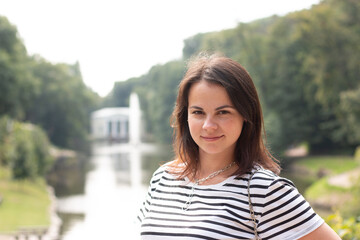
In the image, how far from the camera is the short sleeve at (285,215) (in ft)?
4.45

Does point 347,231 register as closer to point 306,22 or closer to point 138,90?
point 306,22

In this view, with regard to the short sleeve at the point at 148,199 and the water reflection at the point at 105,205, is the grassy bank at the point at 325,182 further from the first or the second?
the short sleeve at the point at 148,199

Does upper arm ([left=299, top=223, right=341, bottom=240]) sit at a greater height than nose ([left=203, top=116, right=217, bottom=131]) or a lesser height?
lesser

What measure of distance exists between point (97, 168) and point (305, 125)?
13827mm

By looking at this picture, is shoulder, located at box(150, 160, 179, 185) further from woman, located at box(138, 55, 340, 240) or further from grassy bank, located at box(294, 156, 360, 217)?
grassy bank, located at box(294, 156, 360, 217)

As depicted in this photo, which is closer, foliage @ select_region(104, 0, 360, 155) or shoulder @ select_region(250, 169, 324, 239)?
shoulder @ select_region(250, 169, 324, 239)

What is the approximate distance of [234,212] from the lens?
1.44m

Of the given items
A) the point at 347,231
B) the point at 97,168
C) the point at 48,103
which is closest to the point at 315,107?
the point at 97,168

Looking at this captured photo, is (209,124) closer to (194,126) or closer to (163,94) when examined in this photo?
(194,126)

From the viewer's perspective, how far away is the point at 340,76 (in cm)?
2220

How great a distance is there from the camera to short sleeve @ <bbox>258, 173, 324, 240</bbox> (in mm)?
1357

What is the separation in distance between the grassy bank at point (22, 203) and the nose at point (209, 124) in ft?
39.4

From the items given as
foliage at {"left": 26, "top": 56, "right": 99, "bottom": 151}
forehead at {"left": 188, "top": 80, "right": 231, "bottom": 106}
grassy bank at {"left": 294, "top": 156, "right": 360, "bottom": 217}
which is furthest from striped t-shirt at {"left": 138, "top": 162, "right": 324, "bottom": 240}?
foliage at {"left": 26, "top": 56, "right": 99, "bottom": 151}

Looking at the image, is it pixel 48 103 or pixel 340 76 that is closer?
pixel 340 76
